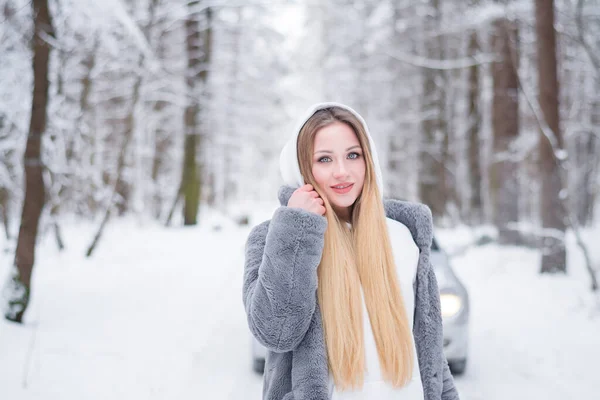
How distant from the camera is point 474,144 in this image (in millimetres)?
15047

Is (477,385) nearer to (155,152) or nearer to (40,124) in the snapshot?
(40,124)

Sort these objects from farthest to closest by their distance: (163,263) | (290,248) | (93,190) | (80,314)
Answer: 1. (93,190)
2. (163,263)
3. (80,314)
4. (290,248)

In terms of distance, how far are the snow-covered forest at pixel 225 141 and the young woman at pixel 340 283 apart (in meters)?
2.53

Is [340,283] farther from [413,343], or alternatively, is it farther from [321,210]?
[413,343]

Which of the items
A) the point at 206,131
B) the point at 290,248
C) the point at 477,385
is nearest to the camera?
the point at 290,248

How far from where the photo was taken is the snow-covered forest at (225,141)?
488cm

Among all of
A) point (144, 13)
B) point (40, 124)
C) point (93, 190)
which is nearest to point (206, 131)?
point (93, 190)

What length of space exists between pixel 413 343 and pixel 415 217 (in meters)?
0.52

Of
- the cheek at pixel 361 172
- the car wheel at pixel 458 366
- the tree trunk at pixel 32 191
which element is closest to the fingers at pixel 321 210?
the cheek at pixel 361 172

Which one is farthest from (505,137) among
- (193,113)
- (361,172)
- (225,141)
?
(225,141)

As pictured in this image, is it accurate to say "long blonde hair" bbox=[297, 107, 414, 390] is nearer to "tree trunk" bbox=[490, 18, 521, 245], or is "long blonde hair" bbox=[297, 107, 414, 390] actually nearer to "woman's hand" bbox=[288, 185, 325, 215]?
"woman's hand" bbox=[288, 185, 325, 215]

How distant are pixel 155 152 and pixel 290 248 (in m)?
18.8

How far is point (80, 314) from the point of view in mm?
5344

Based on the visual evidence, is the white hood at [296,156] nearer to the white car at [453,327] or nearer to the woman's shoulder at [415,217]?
the woman's shoulder at [415,217]
